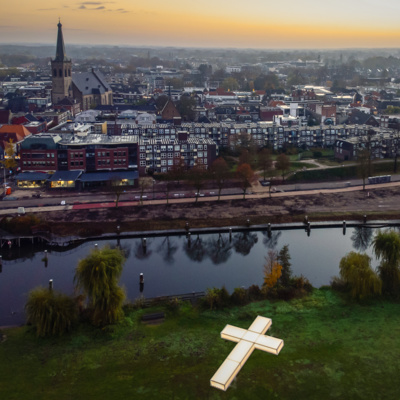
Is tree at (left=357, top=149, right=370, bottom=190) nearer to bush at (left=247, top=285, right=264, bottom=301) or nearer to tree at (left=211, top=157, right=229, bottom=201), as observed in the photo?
tree at (left=211, top=157, right=229, bottom=201)

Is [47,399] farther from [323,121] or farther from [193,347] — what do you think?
[323,121]

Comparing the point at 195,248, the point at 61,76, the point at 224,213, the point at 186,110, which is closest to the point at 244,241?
the point at 195,248

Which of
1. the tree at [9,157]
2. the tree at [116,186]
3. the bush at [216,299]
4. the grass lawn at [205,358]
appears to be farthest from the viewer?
the tree at [9,157]

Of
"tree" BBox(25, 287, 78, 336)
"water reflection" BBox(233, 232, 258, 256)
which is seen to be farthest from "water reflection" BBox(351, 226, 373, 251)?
"tree" BBox(25, 287, 78, 336)

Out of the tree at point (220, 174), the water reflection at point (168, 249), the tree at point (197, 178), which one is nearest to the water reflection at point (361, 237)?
the tree at point (220, 174)

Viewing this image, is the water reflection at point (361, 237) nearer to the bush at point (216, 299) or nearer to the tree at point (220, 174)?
the tree at point (220, 174)

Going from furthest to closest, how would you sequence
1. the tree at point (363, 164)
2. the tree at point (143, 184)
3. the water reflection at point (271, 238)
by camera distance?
the tree at point (363, 164) < the tree at point (143, 184) < the water reflection at point (271, 238)

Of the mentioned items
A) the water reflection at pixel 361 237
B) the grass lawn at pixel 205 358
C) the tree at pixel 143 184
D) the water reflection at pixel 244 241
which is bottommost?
the grass lawn at pixel 205 358
